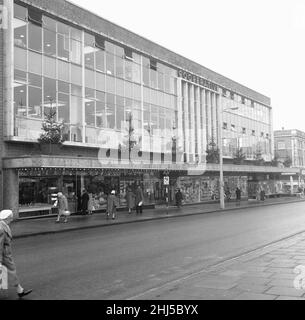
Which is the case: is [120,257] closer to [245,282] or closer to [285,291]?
[245,282]

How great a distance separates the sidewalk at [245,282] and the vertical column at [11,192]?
1657cm

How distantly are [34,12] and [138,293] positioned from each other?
22999 millimetres

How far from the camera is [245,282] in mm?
7715

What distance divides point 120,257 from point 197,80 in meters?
34.8

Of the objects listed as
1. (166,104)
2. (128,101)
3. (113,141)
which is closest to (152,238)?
(113,141)

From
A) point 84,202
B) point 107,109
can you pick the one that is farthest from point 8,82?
point 107,109

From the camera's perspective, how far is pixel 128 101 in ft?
113

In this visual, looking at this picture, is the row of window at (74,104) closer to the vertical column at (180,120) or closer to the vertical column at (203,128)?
the vertical column at (180,120)

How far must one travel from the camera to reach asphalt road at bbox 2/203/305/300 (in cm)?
825

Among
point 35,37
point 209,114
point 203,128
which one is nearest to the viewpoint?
point 35,37

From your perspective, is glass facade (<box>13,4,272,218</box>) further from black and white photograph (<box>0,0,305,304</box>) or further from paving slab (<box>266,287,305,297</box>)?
paving slab (<box>266,287,305,297</box>)

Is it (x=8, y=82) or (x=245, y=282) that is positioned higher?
(x=8, y=82)

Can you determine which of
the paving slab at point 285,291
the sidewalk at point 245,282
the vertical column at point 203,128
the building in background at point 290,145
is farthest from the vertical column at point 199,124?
the building in background at point 290,145

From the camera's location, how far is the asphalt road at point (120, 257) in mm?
8250
